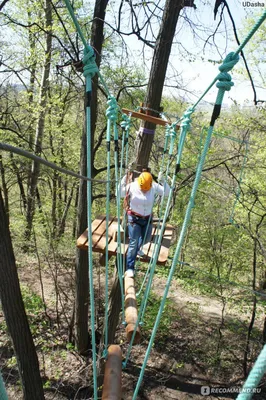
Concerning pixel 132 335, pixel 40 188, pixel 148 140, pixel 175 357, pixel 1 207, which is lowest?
pixel 175 357

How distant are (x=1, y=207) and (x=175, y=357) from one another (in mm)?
4521

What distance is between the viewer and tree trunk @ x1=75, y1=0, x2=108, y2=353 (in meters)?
3.71

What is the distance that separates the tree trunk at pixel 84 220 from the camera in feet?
12.2

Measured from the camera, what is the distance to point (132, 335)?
1569 mm

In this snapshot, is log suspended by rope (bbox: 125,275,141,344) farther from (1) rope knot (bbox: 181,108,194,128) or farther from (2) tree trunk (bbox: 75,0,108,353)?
(2) tree trunk (bbox: 75,0,108,353)

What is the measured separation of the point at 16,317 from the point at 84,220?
6.15 feet

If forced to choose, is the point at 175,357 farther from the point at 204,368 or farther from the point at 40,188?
the point at 40,188

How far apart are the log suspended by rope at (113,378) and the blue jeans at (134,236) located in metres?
1.33

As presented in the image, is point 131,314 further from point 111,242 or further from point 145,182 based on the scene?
point 145,182

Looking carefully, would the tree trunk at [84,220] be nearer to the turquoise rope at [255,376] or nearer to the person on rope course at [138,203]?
the person on rope course at [138,203]

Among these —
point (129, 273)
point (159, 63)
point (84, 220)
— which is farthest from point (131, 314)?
point (84, 220)

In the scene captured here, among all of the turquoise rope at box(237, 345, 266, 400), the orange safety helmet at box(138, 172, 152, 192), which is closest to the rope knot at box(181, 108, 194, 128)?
the orange safety helmet at box(138, 172, 152, 192)

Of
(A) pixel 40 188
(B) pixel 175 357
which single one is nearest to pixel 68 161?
(A) pixel 40 188

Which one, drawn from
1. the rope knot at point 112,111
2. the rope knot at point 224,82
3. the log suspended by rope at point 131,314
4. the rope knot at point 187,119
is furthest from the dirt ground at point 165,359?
the rope knot at point 224,82
